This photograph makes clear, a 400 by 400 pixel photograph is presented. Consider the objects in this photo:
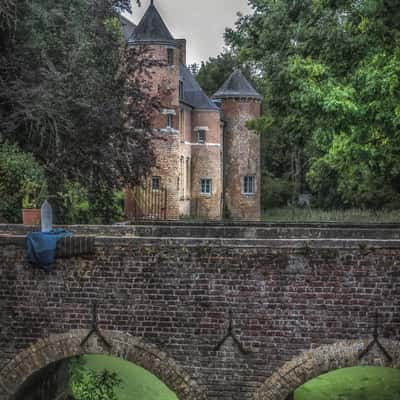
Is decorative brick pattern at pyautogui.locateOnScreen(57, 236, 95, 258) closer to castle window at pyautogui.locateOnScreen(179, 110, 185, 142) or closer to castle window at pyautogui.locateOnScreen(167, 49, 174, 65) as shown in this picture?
castle window at pyautogui.locateOnScreen(167, 49, 174, 65)

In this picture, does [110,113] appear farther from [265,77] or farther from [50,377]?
[50,377]

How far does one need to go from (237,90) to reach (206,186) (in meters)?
6.95

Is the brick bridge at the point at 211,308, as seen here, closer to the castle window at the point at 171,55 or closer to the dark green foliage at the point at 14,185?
the dark green foliage at the point at 14,185

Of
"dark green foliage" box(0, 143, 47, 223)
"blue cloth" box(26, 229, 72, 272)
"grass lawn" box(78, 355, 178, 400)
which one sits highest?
"dark green foliage" box(0, 143, 47, 223)

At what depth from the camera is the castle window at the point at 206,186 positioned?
162 ft

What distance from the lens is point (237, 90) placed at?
51.8 m

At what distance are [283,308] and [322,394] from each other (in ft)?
24.7

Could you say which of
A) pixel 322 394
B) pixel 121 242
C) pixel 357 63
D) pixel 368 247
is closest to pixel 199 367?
pixel 121 242

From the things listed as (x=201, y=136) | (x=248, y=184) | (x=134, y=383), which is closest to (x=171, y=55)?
(x=201, y=136)

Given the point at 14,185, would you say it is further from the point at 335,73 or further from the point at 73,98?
the point at 335,73

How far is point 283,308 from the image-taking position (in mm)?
9648

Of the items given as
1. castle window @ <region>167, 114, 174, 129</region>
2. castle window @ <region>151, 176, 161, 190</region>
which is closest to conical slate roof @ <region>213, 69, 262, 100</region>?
castle window @ <region>167, 114, 174, 129</region>

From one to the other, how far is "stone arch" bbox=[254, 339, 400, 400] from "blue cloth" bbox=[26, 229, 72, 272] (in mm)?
3012

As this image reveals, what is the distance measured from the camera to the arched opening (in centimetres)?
1163
